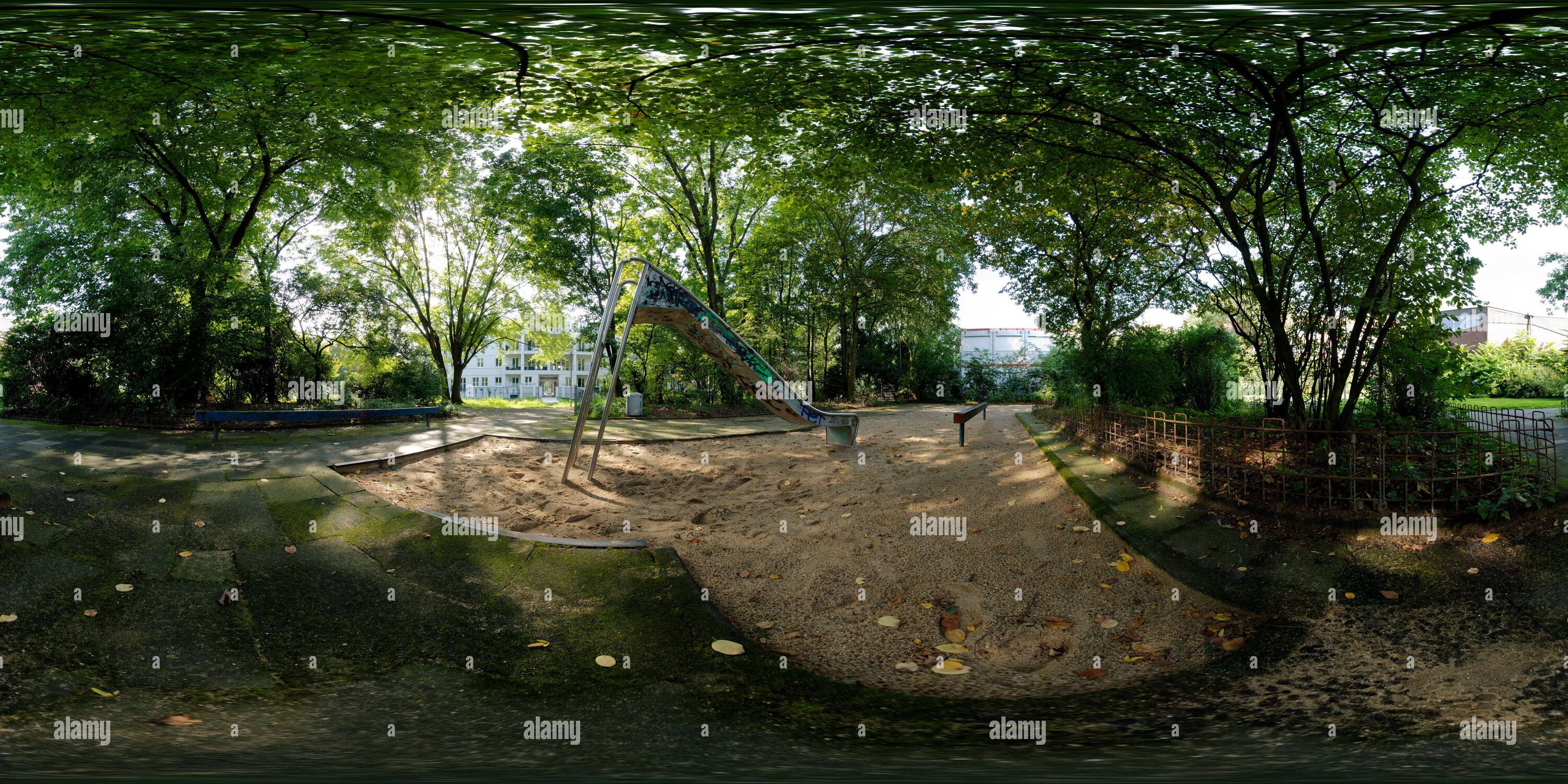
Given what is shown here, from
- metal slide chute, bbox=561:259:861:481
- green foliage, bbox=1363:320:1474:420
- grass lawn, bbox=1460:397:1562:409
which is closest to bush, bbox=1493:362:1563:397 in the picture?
grass lawn, bbox=1460:397:1562:409

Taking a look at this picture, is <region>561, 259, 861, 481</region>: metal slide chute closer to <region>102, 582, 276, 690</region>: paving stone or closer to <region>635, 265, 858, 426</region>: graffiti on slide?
<region>635, 265, 858, 426</region>: graffiti on slide

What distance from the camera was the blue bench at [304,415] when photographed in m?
7.93

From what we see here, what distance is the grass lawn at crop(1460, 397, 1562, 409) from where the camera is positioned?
12.4m

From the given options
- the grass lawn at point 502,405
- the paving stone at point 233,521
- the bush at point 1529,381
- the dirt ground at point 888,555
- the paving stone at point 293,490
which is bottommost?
the dirt ground at point 888,555

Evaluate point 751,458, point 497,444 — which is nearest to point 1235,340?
point 751,458

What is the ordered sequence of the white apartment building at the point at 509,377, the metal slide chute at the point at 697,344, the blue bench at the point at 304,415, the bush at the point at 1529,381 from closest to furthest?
the blue bench at the point at 304,415, the metal slide chute at the point at 697,344, the bush at the point at 1529,381, the white apartment building at the point at 509,377

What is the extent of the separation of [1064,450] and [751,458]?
486 cm

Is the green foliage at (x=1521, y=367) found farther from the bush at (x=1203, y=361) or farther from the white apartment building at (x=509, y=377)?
the white apartment building at (x=509, y=377)

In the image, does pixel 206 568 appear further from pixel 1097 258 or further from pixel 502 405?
pixel 502 405

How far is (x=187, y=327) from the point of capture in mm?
8812

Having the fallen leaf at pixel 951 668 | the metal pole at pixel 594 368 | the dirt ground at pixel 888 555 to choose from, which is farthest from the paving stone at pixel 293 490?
the fallen leaf at pixel 951 668

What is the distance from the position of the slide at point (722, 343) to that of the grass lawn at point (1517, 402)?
11.7m

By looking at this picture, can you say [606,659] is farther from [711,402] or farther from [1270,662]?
[711,402]

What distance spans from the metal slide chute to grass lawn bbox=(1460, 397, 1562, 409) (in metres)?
12.0
